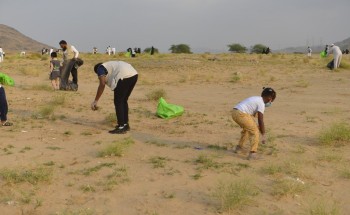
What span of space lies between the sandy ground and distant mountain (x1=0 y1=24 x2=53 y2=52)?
323ft

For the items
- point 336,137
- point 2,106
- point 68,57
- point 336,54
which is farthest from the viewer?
point 336,54

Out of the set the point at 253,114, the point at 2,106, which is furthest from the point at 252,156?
the point at 2,106

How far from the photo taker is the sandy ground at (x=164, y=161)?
475 cm

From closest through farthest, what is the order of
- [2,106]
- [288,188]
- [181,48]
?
1. [288,188]
2. [2,106]
3. [181,48]

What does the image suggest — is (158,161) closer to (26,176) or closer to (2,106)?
(26,176)

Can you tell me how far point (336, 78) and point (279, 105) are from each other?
23.3 feet

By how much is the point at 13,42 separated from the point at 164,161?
115881 mm

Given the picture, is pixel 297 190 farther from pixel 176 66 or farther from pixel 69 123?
pixel 176 66

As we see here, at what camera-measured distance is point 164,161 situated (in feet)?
20.2

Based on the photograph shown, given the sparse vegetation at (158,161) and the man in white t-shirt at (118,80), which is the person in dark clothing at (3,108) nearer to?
the man in white t-shirt at (118,80)

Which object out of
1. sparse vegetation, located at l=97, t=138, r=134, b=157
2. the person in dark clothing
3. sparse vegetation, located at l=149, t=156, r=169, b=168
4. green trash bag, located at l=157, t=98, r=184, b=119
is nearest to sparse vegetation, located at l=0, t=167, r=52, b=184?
sparse vegetation, located at l=97, t=138, r=134, b=157

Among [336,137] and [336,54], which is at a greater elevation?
[336,54]

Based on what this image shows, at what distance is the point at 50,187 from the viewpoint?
5.19 m

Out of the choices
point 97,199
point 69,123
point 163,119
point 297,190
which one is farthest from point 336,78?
point 97,199
